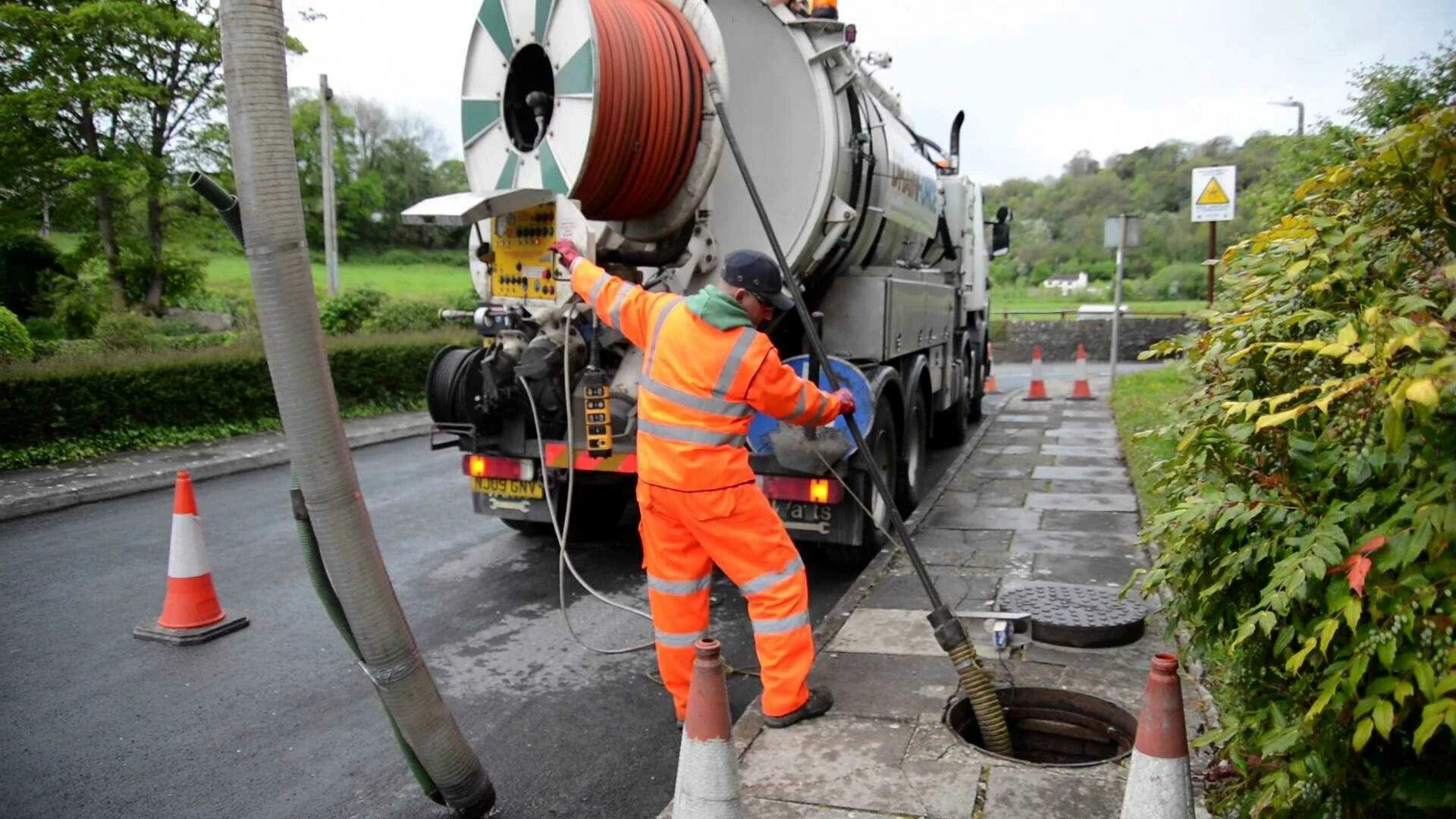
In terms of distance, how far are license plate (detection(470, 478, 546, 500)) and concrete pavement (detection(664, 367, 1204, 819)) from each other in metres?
1.79

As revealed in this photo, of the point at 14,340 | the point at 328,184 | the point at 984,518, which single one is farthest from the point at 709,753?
the point at 328,184

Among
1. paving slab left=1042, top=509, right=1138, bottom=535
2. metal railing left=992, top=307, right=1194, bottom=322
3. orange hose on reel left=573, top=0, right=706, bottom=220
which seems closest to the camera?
orange hose on reel left=573, top=0, right=706, bottom=220

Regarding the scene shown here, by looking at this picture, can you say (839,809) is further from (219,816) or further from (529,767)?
(219,816)

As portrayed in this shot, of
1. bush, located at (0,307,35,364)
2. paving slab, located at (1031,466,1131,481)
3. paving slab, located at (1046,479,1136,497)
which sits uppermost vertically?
bush, located at (0,307,35,364)

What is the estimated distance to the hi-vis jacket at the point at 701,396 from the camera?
3729 millimetres

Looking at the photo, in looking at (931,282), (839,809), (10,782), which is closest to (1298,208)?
(839,809)

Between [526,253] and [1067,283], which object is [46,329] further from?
[1067,283]

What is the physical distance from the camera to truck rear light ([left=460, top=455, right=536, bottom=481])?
18.9 feet

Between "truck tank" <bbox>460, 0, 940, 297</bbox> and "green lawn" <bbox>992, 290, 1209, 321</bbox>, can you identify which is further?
"green lawn" <bbox>992, 290, 1209, 321</bbox>

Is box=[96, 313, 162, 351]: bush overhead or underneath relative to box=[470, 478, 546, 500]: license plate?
overhead

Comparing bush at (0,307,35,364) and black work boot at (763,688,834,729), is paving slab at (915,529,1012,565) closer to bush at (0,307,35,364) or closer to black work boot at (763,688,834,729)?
black work boot at (763,688,834,729)

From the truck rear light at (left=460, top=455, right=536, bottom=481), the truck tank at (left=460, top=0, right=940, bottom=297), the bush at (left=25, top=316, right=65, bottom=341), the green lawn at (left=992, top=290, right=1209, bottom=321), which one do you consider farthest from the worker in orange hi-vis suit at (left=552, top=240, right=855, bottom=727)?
the green lawn at (left=992, top=290, right=1209, bottom=321)

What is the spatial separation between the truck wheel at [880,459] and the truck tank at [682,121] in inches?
34.9

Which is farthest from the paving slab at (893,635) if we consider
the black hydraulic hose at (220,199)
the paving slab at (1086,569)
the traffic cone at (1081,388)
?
the traffic cone at (1081,388)
